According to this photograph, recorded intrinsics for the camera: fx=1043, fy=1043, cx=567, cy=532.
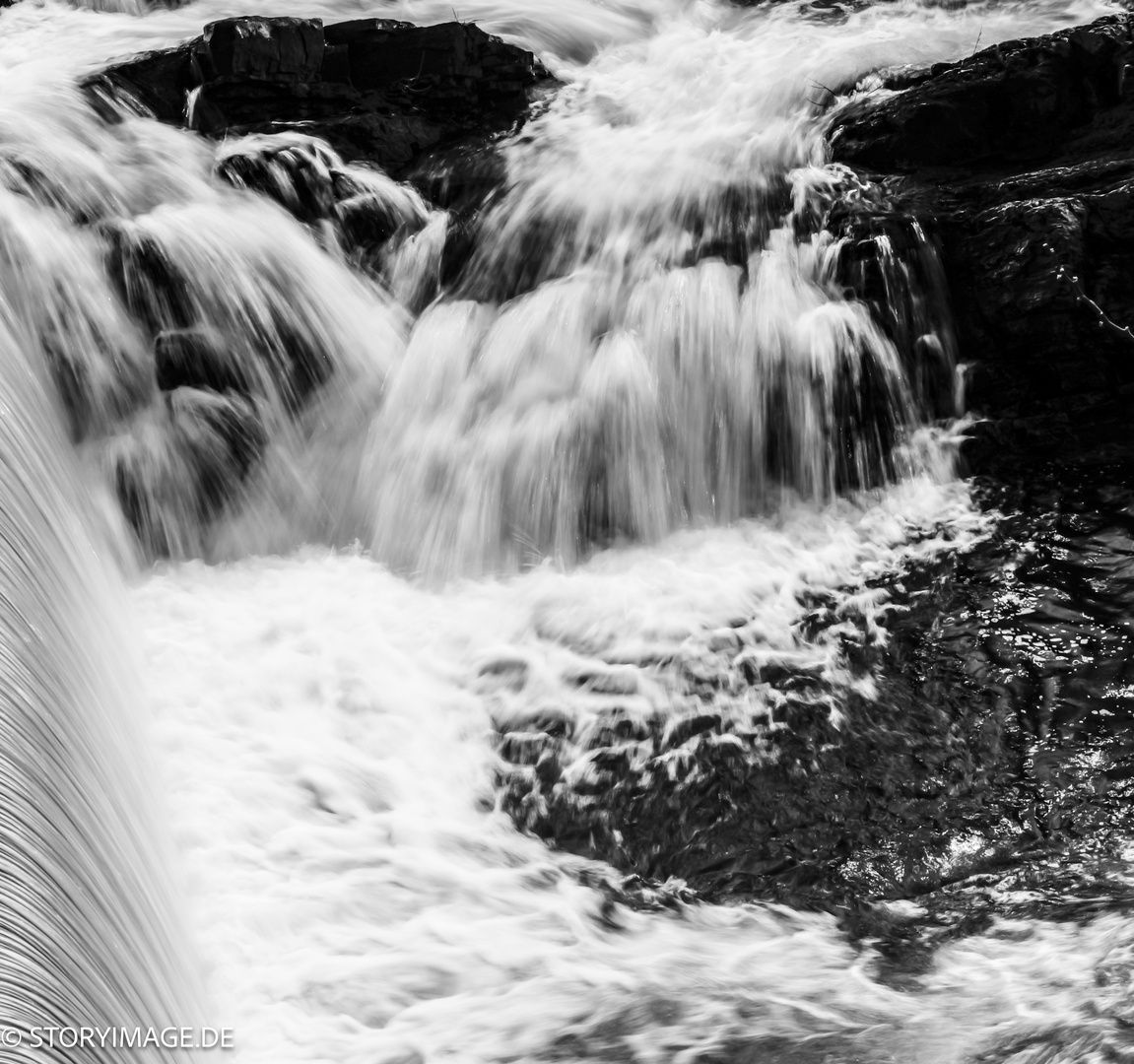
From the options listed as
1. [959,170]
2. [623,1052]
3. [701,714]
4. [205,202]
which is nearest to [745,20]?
[959,170]

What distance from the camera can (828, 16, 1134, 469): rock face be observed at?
17.8 ft

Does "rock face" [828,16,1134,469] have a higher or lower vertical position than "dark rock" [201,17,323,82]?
lower

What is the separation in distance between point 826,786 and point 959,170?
4.13 meters

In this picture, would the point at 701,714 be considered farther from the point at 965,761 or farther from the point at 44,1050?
the point at 44,1050

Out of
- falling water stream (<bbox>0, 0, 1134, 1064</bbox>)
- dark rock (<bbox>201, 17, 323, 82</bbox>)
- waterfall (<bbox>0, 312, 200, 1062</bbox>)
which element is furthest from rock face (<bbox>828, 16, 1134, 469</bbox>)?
waterfall (<bbox>0, 312, 200, 1062</bbox>)

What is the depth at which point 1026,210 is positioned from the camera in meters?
5.64

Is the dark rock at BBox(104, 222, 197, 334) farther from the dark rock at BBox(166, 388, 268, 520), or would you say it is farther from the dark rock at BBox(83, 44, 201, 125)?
the dark rock at BBox(83, 44, 201, 125)

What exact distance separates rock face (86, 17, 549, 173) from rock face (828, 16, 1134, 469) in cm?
282

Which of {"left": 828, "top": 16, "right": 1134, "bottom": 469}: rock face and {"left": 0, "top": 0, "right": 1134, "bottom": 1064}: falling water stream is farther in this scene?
{"left": 828, "top": 16, "right": 1134, "bottom": 469}: rock face

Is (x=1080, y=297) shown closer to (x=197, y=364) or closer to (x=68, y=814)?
(x=197, y=364)

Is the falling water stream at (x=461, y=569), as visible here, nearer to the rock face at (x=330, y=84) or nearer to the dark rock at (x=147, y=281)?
the dark rock at (x=147, y=281)

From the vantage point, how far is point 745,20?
938cm

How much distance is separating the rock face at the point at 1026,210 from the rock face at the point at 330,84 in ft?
9.25

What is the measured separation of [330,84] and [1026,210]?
4712 mm
